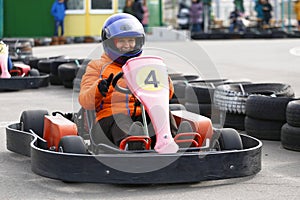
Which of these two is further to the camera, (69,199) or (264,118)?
(264,118)

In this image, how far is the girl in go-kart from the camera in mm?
4723

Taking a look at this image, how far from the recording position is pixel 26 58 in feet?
40.8

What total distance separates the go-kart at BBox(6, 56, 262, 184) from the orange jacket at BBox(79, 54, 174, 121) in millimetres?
87

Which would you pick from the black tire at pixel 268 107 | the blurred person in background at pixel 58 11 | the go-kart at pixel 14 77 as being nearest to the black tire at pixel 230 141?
the black tire at pixel 268 107

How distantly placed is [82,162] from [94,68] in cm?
91

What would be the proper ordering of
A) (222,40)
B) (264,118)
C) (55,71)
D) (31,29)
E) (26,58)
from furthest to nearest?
(222,40)
(31,29)
(26,58)
(55,71)
(264,118)

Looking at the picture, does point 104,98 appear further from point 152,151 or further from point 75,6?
point 75,6

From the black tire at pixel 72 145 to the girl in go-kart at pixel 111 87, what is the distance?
22cm

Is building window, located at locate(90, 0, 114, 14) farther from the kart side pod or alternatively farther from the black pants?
the black pants

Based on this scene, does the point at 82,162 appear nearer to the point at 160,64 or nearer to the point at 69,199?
the point at 69,199

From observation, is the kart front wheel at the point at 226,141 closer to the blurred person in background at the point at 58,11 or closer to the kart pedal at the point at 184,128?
the kart pedal at the point at 184,128

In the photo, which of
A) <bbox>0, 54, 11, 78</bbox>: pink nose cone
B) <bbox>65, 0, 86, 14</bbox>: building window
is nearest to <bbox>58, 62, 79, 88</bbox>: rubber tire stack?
<bbox>0, 54, 11, 78</bbox>: pink nose cone

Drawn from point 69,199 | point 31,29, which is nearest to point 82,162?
point 69,199

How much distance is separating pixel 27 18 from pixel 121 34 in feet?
55.3
